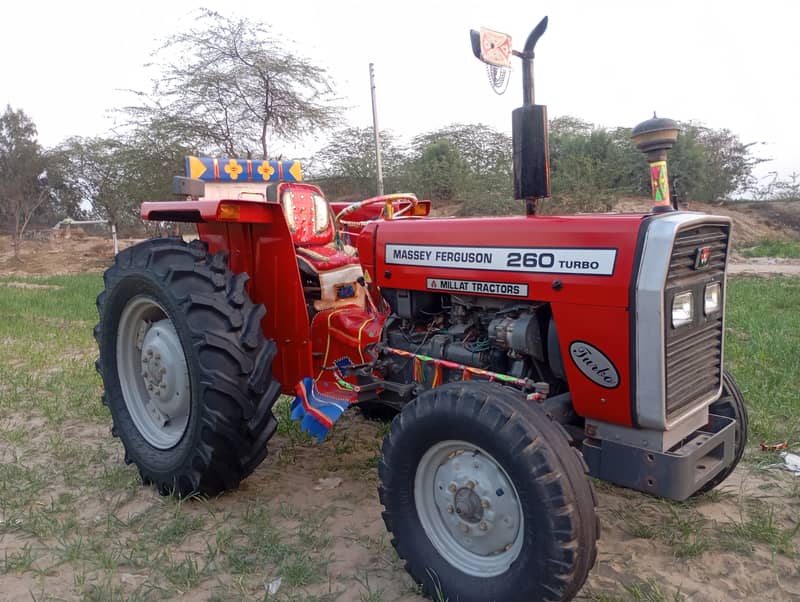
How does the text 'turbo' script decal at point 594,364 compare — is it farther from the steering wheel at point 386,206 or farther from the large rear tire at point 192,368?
the steering wheel at point 386,206

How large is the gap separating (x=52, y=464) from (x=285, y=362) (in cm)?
158

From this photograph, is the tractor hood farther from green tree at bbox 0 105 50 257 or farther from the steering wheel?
green tree at bbox 0 105 50 257

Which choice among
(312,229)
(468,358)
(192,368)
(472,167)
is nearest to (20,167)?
(472,167)

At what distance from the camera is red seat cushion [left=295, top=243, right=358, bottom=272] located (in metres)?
3.55

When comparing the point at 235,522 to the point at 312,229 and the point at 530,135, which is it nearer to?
the point at 312,229

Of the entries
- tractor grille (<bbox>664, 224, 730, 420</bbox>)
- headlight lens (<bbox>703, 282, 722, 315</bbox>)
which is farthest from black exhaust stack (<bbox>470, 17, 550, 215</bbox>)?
headlight lens (<bbox>703, 282, 722, 315</bbox>)

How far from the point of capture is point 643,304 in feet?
7.11

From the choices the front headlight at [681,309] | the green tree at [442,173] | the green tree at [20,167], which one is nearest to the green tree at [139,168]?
the green tree at [20,167]

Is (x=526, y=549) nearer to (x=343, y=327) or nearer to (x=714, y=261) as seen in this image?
(x=714, y=261)

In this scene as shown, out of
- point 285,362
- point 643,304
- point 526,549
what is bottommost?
point 526,549

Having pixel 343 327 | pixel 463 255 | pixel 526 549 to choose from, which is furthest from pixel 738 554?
pixel 343 327

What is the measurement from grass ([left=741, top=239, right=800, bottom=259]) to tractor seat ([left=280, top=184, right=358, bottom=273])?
13546mm

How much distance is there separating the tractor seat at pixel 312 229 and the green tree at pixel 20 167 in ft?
62.5

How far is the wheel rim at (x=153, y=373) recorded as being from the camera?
3217 mm
